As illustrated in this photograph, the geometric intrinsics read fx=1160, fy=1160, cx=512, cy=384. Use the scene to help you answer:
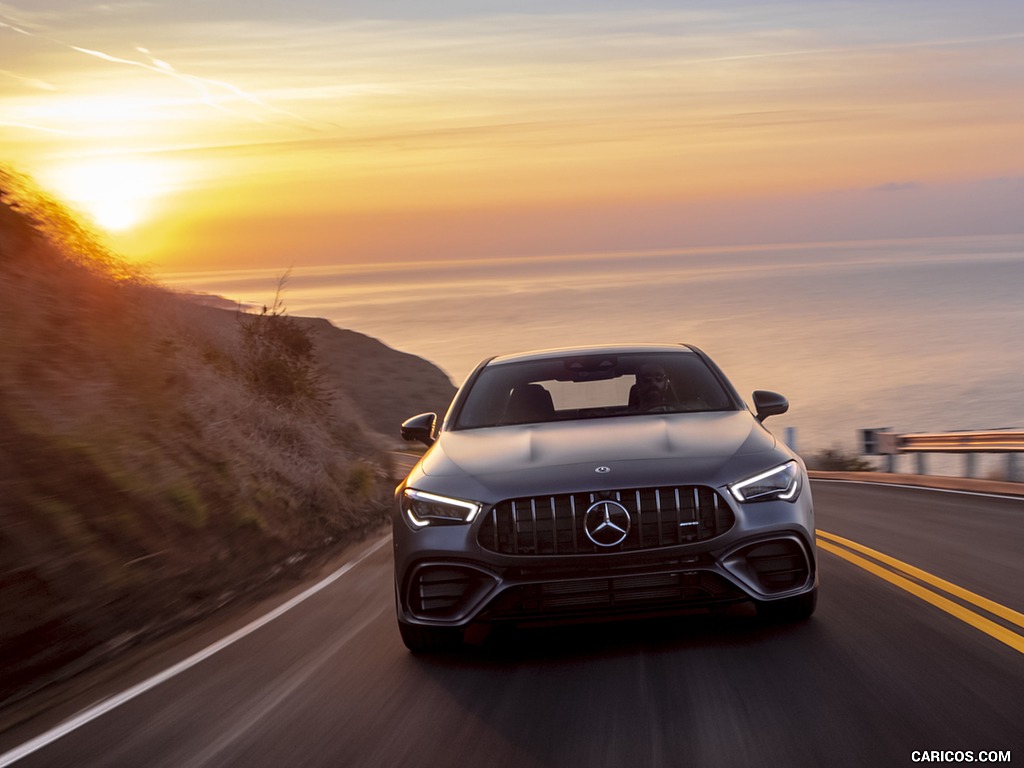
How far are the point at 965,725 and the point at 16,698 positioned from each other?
14.7ft

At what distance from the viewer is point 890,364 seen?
9606 cm

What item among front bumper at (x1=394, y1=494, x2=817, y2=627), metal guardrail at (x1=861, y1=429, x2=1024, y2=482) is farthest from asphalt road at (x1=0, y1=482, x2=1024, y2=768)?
metal guardrail at (x1=861, y1=429, x2=1024, y2=482)

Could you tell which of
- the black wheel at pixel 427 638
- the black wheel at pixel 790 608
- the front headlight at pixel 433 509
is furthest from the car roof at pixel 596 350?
the black wheel at pixel 427 638

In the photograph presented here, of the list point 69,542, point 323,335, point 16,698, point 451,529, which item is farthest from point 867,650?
point 323,335

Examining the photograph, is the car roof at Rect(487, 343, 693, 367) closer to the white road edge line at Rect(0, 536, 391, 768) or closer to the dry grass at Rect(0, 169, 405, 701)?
the white road edge line at Rect(0, 536, 391, 768)

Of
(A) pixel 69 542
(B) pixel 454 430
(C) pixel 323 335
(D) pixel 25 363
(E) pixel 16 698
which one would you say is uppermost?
(C) pixel 323 335

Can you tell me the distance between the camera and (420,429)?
7496mm

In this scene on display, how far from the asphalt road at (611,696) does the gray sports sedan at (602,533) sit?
11.9 inches

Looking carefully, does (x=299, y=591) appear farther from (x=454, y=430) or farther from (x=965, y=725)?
(x=965, y=725)

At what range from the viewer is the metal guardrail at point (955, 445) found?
1814 centimetres

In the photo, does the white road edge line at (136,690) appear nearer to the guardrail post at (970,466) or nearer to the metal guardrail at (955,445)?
the metal guardrail at (955,445)

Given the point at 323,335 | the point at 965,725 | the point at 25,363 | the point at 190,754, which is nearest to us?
the point at 965,725

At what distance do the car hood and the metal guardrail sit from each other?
1284 cm

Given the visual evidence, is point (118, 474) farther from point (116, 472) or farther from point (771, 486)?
point (771, 486)
